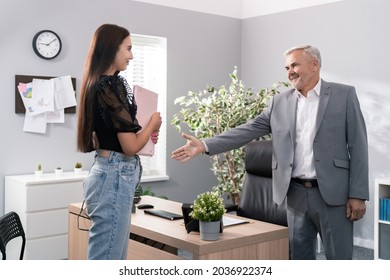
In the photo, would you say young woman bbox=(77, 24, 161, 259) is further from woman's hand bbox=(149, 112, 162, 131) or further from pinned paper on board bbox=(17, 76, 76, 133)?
pinned paper on board bbox=(17, 76, 76, 133)

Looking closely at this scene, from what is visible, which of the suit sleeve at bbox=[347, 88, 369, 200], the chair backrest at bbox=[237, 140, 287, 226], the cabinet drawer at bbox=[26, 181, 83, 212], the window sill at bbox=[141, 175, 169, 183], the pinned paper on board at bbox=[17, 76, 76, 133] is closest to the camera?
the suit sleeve at bbox=[347, 88, 369, 200]

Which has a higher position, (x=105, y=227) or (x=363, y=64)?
(x=363, y=64)

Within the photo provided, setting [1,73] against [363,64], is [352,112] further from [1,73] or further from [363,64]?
[1,73]

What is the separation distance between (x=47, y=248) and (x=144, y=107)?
89.7 inches

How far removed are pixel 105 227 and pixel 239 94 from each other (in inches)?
113

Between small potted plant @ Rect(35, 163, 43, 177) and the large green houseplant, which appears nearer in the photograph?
small potted plant @ Rect(35, 163, 43, 177)

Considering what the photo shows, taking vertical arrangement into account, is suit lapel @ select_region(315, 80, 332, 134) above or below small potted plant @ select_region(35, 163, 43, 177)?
above

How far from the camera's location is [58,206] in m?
4.09

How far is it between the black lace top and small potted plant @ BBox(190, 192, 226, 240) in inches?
17.6

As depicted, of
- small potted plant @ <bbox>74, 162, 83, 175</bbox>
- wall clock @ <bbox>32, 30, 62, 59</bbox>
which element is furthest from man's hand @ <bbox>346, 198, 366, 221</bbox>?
wall clock @ <bbox>32, 30, 62, 59</bbox>

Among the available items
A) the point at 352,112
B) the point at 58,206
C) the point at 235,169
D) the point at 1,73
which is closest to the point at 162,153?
the point at 235,169

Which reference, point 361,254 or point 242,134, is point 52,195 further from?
point 361,254

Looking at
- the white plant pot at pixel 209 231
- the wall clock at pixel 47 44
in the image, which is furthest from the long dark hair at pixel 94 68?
the wall clock at pixel 47 44

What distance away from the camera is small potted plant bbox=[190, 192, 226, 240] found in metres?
2.26
